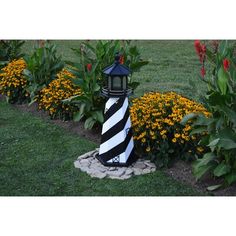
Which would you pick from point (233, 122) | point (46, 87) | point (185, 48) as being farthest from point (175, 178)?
point (185, 48)

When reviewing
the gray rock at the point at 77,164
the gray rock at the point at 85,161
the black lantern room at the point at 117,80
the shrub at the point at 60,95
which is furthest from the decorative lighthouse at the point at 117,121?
the shrub at the point at 60,95

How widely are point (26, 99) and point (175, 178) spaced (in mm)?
4262

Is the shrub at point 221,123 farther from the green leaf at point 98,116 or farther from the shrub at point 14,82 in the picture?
the shrub at point 14,82

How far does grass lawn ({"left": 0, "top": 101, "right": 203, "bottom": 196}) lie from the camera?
17.4ft

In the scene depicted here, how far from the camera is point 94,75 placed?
665cm

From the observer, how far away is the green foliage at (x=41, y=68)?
8227mm

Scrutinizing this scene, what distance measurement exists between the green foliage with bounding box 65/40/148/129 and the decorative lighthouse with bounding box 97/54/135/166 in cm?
91

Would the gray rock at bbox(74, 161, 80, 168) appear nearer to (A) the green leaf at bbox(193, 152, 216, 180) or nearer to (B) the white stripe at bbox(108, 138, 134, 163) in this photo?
(B) the white stripe at bbox(108, 138, 134, 163)

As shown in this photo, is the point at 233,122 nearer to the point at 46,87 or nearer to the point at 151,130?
the point at 151,130

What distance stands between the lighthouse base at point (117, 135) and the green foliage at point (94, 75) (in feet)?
3.01

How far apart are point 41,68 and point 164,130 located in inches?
136

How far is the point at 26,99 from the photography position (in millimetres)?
8789

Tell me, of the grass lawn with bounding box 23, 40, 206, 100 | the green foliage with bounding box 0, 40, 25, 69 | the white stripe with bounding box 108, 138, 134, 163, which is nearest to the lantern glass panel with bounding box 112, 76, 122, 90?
the white stripe with bounding box 108, 138, 134, 163

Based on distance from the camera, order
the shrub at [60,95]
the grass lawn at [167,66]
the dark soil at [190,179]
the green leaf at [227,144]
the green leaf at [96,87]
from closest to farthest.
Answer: the green leaf at [227,144]
the dark soil at [190,179]
the green leaf at [96,87]
the shrub at [60,95]
the grass lawn at [167,66]
